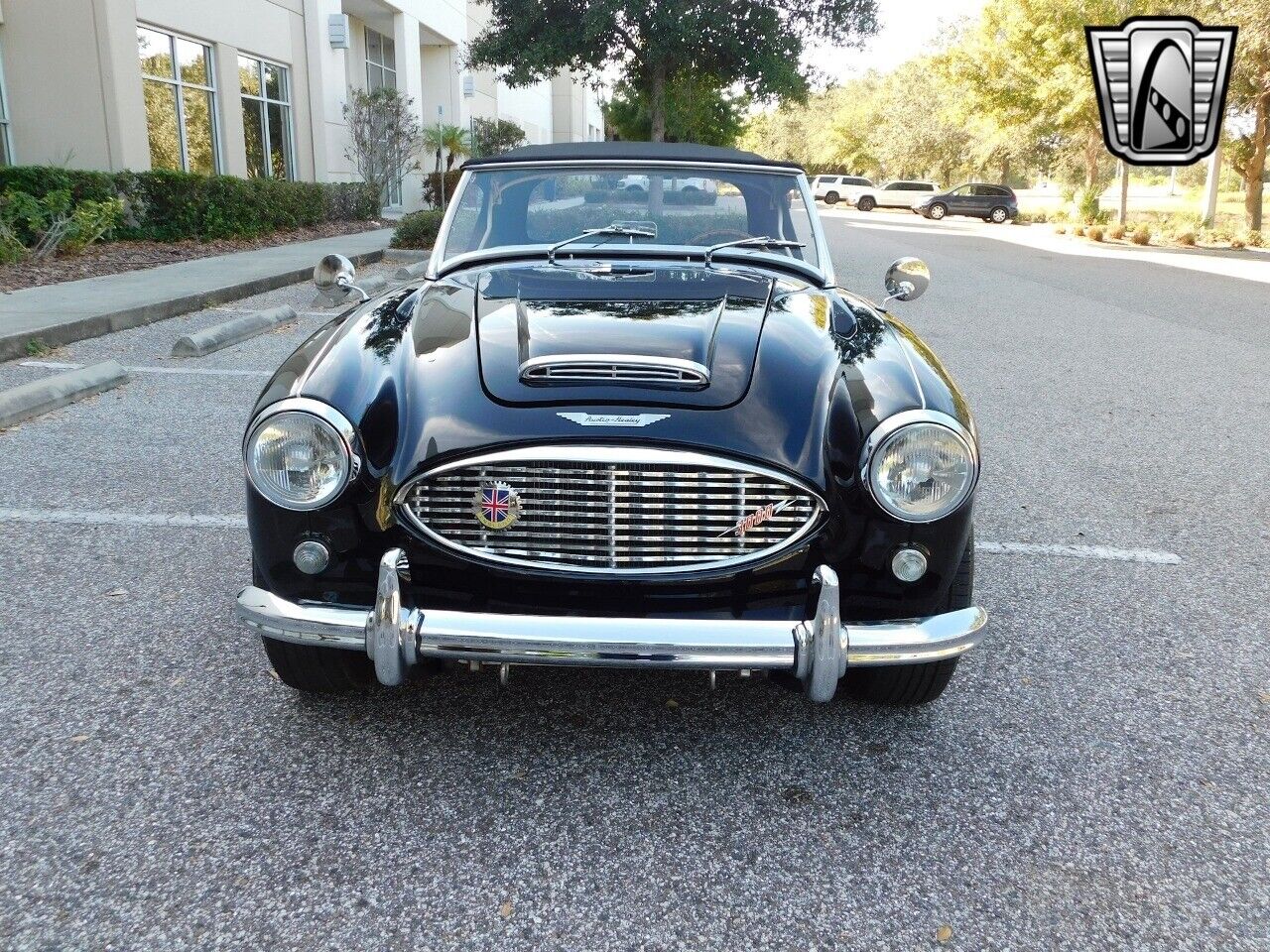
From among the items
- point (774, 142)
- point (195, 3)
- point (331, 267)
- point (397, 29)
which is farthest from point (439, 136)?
point (774, 142)

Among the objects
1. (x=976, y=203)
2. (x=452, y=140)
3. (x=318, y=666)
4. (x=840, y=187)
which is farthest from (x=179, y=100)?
(x=840, y=187)

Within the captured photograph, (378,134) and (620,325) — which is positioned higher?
(378,134)

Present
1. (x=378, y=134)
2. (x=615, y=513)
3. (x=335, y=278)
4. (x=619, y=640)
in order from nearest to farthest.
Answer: (x=619, y=640), (x=615, y=513), (x=335, y=278), (x=378, y=134)

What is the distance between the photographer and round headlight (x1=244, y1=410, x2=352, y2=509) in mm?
2426

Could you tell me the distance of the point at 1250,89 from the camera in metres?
22.7

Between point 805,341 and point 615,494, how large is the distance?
78 centimetres

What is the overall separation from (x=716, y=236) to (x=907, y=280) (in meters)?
0.74

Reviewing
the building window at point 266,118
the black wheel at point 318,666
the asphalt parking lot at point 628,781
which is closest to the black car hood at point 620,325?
the black wheel at point 318,666

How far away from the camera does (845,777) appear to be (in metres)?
2.58

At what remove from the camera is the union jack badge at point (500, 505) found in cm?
240

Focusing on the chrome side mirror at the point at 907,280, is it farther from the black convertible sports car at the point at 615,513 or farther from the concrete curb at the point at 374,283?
the concrete curb at the point at 374,283

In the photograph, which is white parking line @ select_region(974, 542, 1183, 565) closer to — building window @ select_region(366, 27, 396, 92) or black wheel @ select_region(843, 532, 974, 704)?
black wheel @ select_region(843, 532, 974, 704)

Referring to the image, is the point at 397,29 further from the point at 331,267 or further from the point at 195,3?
the point at 331,267

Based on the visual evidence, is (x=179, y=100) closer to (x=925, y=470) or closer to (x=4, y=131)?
(x=4, y=131)
